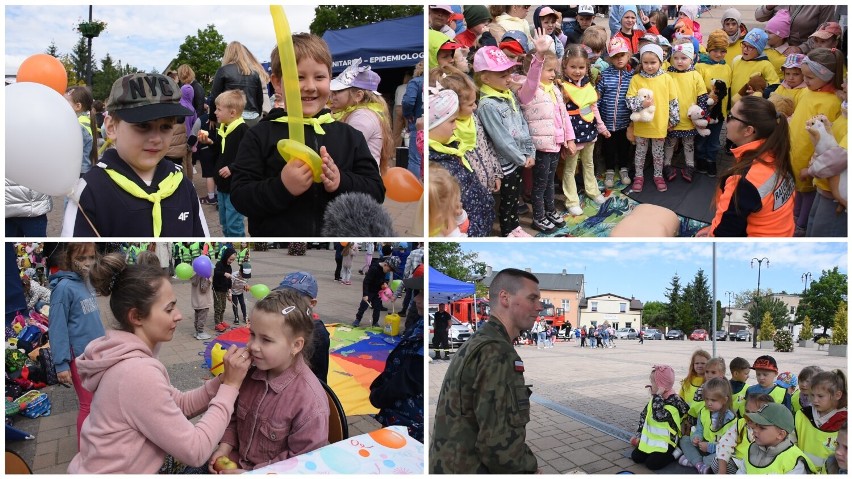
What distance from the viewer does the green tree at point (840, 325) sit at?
3264mm

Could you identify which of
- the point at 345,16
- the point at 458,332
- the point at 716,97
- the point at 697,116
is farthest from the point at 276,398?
the point at 345,16

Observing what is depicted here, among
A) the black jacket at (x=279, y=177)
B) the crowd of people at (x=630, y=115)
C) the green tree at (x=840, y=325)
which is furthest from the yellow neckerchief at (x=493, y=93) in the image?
the green tree at (x=840, y=325)

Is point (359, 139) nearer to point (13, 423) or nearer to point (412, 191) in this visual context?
point (412, 191)

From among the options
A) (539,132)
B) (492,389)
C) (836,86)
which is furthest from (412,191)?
(836,86)

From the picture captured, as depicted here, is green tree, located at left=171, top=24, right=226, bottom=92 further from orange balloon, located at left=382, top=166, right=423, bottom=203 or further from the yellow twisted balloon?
the yellow twisted balloon

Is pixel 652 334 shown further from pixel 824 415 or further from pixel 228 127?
pixel 228 127

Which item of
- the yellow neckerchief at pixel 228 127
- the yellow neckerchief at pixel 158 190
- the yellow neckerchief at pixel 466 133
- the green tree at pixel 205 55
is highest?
the green tree at pixel 205 55

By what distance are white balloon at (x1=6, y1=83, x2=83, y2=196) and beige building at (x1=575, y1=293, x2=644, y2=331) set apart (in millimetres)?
3239

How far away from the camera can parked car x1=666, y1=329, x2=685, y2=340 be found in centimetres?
473

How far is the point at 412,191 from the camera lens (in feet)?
11.4

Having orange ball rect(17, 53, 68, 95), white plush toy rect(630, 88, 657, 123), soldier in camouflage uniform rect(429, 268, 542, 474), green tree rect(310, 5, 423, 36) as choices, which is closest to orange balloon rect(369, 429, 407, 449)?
soldier in camouflage uniform rect(429, 268, 542, 474)

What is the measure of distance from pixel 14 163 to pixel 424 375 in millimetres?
1714

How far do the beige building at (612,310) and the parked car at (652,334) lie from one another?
0.08 m

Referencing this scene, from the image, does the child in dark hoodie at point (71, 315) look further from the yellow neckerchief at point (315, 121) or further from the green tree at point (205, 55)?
the green tree at point (205, 55)
